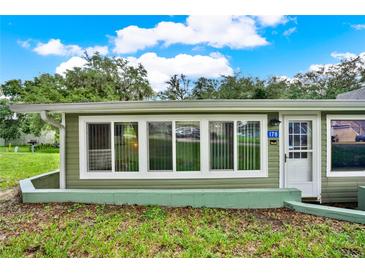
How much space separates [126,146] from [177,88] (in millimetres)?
21233

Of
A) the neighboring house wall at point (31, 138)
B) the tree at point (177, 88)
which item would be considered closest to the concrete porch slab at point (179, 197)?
the neighboring house wall at point (31, 138)

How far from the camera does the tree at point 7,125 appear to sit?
22.2 m

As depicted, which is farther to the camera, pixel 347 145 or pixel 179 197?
pixel 347 145

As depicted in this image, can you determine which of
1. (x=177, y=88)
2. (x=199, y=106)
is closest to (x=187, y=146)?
(x=199, y=106)

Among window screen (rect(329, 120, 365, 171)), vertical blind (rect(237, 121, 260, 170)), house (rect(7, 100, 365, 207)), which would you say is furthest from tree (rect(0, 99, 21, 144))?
window screen (rect(329, 120, 365, 171))

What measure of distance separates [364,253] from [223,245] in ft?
5.62

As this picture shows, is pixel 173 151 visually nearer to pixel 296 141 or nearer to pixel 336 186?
pixel 296 141

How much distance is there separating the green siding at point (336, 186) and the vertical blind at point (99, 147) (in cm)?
466

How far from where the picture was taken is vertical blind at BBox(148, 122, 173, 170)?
496 cm

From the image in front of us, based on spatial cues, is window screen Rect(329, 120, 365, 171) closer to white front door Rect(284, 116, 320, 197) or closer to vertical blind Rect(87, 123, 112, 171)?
white front door Rect(284, 116, 320, 197)

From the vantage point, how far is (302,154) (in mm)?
5082

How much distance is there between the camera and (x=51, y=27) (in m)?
15.8

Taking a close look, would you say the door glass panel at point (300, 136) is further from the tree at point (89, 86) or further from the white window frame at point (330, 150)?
the tree at point (89, 86)

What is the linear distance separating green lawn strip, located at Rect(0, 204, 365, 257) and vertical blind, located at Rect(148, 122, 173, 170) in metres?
1.05
